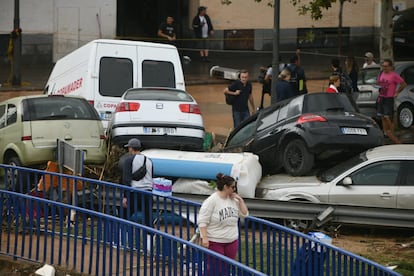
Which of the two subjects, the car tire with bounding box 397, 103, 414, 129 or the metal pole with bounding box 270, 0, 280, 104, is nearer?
the metal pole with bounding box 270, 0, 280, 104

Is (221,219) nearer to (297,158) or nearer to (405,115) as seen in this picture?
(297,158)

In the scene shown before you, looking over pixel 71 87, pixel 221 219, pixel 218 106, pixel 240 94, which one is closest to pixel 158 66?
pixel 71 87

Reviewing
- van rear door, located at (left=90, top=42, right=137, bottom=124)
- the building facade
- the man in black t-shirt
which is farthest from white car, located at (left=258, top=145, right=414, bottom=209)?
the man in black t-shirt

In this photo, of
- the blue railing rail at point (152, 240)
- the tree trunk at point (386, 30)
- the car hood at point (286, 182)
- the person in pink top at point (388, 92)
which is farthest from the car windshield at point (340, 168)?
the tree trunk at point (386, 30)

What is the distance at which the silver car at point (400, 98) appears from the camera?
877 inches

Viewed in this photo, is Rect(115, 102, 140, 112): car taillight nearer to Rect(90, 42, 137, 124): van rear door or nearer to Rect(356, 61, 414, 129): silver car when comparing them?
Rect(90, 42, 137, 124): van rear door

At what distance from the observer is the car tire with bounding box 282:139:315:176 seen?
645 inches

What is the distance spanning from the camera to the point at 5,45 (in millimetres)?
32594

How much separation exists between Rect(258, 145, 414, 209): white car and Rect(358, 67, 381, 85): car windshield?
7.65m

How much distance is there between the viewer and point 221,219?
36.6ft

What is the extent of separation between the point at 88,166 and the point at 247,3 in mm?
18656

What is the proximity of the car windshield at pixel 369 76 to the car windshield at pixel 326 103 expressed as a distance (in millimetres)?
6026

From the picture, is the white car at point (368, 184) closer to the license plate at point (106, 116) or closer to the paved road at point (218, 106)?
the license plate at point (106, 116)

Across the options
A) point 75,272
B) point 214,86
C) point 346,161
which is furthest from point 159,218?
point 214,86
